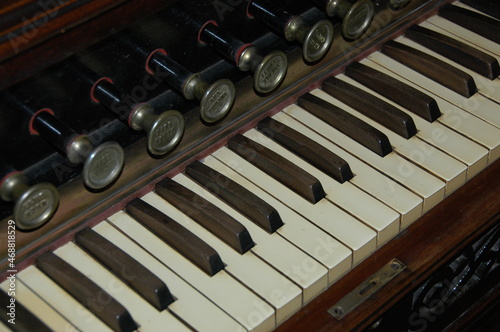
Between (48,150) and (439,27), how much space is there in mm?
1404

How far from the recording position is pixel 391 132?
94.6 inches

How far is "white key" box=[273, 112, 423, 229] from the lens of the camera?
2186 mm

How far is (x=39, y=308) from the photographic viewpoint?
1.93 m

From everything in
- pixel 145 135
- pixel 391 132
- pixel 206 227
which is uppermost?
pixel 145 135

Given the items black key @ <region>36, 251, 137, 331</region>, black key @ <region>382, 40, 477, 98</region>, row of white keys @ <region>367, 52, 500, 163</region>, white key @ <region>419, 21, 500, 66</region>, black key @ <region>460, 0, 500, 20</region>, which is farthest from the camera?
black key @ <region>460, 0, 500, 20</region>

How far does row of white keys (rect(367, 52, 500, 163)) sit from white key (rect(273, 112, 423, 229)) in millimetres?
298

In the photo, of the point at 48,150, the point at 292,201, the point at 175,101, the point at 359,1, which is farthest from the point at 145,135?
the point at 359,1

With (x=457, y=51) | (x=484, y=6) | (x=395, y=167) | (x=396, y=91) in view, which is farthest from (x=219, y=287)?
(x=484, y=6)

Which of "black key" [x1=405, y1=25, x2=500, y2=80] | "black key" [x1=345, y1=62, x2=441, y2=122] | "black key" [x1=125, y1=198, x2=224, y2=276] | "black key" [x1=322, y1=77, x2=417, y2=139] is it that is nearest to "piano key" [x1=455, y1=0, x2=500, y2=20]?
"black key" [x1=405, y1=25, x2=500, y2=80]

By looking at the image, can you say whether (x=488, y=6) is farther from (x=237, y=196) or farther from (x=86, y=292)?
(x=86, y=292)

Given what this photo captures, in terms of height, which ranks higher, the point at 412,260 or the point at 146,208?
the point at 146,208

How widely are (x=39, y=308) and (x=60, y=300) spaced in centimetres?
5

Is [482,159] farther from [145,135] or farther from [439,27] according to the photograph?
[145,135]

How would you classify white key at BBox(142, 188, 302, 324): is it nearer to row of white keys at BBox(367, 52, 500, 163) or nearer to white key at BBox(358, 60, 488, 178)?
white key at BBox(358, 60, 488, 178)
